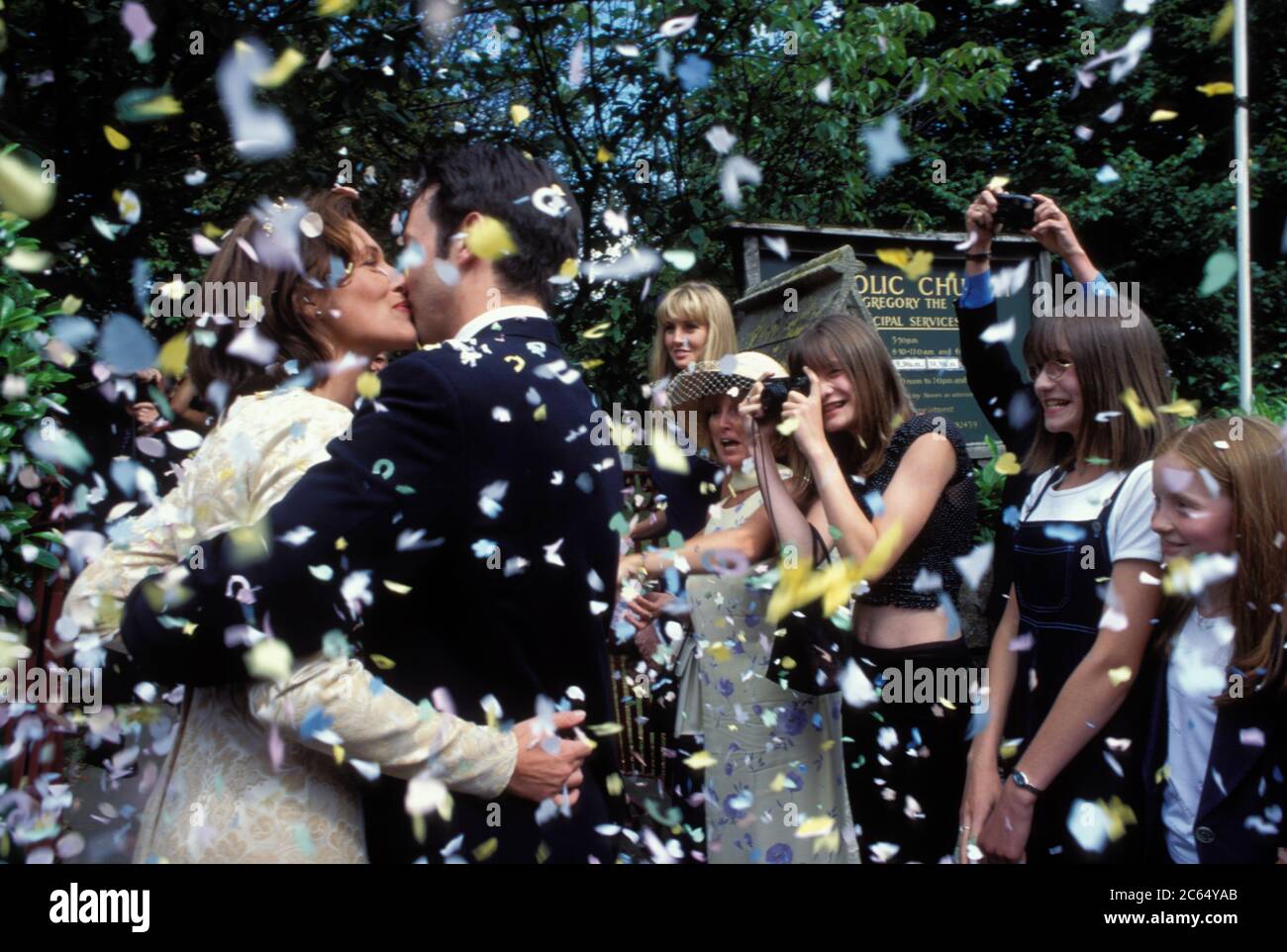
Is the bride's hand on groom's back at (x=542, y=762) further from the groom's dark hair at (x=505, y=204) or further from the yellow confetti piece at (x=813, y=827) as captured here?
the yellow confetti piece at (x=813, y=827)

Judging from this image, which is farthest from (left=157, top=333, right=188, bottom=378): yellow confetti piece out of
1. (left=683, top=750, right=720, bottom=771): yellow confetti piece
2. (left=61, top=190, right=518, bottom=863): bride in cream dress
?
(left=683, top=750, right=720, bottom=771): yellow confetti piece

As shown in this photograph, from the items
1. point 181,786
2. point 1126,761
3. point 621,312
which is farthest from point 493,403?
point 621,312

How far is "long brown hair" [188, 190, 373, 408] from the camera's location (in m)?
1.80

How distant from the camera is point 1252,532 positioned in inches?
82.0

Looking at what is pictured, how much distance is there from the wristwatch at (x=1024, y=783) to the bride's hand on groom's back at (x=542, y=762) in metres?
1.17

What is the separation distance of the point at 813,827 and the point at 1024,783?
2.51 feet

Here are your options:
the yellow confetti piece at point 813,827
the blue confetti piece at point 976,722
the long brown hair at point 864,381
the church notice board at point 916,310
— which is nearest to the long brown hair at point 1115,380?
the long brown hair at point 864,381

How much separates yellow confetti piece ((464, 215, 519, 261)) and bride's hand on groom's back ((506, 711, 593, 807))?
752mm

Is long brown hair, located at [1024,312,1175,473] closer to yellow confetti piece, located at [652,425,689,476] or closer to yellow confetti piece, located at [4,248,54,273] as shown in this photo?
yellow confetti piece, located at [652,425,689,476]

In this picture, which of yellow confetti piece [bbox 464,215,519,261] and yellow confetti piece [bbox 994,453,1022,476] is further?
yellow confetti piece [bbox 994,453,1022,476]

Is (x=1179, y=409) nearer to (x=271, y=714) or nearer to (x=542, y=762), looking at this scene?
(x=542, y=762)

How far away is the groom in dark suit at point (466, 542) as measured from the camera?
1.41 meters

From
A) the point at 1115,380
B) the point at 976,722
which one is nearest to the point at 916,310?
the point at 1115,380

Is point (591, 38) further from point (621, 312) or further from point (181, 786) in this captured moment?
point (181, 786)
